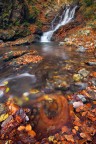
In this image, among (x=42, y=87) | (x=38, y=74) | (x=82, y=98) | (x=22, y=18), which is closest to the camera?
(x=82, y=98)

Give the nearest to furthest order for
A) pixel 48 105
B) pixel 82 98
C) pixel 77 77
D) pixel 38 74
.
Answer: pixel 48 105, pixel 82 98, pixel 77 77, pixel 38 74

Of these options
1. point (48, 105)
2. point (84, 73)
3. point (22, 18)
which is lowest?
point (48, 105)

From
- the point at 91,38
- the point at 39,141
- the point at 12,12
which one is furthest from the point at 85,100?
the point at 12,12

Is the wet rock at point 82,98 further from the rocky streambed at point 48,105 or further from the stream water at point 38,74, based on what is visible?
the stream water at point 38,74

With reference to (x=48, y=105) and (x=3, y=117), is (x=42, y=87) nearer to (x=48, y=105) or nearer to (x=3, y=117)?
(x=48, y=105)

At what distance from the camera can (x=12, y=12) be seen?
58.9 feet

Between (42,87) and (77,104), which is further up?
(42,87)

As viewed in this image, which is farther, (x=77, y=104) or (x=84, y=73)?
(x=84, y=73)

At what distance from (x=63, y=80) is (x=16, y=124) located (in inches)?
105

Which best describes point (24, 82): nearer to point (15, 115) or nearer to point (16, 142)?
point (15, 115)

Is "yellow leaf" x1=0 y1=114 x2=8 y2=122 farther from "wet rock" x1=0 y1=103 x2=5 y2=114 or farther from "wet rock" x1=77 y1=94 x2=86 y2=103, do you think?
"wet rock" x1=77 y1=94 x2=86 y2=103

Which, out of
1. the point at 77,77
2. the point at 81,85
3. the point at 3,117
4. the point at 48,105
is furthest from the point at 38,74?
the point at 3,117

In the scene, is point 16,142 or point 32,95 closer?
point 16,142

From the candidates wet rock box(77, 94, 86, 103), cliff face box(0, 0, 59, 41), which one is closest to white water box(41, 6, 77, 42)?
cliff face box(0, 0, 59, 41)
